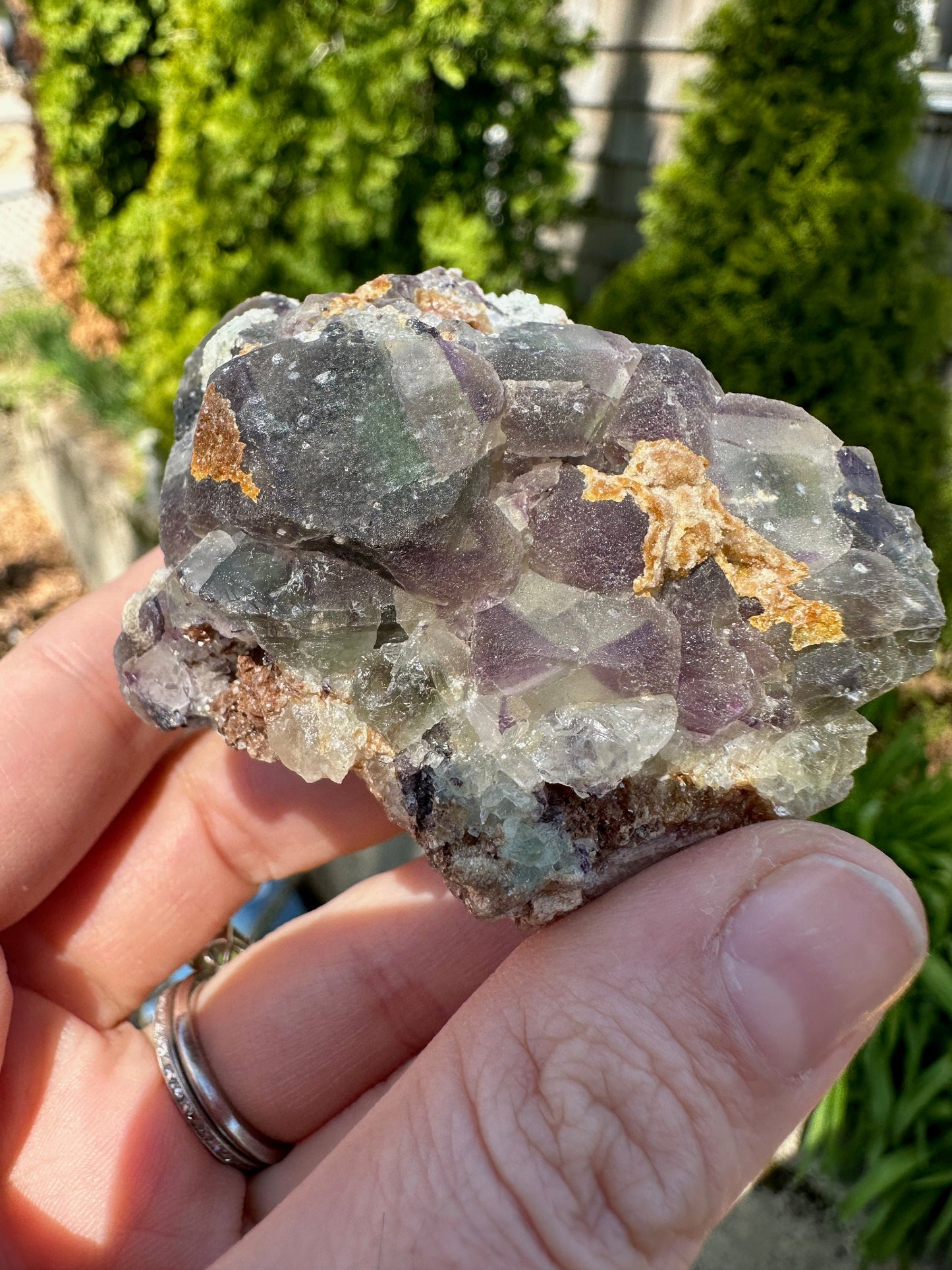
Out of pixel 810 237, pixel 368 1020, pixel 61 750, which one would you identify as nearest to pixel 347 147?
pixel 810 237

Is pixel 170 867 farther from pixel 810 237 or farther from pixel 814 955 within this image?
pixel 810 237

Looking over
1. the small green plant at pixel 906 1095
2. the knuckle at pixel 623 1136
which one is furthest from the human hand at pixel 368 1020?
the small green plant at pixel 906 1095

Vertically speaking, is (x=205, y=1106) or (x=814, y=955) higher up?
(x=814, y=955)

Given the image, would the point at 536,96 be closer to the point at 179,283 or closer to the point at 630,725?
the point at 179,283

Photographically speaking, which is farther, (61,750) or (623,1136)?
(61,750)

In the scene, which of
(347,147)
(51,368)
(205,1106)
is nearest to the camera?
(205,1106)
